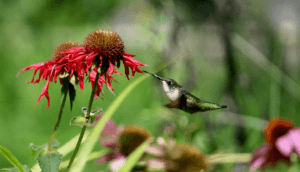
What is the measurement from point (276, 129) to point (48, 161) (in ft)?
1.55

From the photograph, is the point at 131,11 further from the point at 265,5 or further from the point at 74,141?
the point at 74,141

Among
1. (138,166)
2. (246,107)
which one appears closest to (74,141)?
(138,166)

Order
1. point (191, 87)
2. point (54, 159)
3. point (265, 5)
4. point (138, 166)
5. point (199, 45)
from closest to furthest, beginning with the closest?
point (54, 159), point (138, 166), point (191, 87), point (199, 45), point (265, 5)

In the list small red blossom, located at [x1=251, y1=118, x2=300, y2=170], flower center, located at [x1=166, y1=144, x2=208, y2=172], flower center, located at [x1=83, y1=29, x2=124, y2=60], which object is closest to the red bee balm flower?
flower center, located at [x1=83, y1=29, x2=124, y2=60]

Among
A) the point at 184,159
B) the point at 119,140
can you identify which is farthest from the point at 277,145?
the point at 119,140

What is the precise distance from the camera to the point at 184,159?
0.47 metres

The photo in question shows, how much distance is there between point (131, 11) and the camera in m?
2.72

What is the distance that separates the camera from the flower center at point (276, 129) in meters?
0.56

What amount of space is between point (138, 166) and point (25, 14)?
2718 mm

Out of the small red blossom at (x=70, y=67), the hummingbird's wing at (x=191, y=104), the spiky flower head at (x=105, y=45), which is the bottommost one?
the hummingbird's wing at (x=191, y=104)

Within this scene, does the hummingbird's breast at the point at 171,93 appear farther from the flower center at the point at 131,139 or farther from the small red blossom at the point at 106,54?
the flower center at the point at 131,139

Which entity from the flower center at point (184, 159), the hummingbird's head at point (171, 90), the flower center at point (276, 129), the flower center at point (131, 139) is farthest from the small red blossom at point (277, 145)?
the hummingbird's head at point (171, 90)

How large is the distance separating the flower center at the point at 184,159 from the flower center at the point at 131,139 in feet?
0.34

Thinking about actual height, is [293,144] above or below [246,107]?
above
